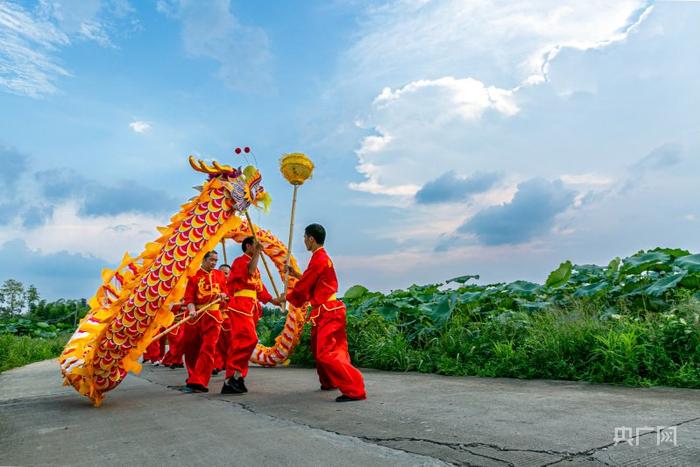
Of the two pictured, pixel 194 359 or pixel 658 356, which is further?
pixel 194 359

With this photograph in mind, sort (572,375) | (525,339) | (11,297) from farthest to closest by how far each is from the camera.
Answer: (11,297) → (525,339) → (572,375)

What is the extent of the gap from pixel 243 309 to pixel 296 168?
179 centimetres

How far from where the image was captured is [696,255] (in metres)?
7.36

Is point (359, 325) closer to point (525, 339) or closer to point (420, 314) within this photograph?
point (420, 314)

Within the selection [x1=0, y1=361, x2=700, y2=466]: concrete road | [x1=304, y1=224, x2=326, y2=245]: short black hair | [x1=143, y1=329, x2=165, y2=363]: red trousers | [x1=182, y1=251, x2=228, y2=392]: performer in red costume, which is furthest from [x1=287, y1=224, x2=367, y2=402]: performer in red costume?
[x1=143, y1=329, x2=165, y2=363]: red trousers

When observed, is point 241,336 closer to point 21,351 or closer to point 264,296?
point 264,296

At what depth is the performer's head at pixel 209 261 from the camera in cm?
751

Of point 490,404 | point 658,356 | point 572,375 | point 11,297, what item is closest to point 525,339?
point 572,375

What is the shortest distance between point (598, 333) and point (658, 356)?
0.69 metres

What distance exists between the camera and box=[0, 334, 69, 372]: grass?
1220 centimetres

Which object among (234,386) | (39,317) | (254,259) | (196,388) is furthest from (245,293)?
(39,317)

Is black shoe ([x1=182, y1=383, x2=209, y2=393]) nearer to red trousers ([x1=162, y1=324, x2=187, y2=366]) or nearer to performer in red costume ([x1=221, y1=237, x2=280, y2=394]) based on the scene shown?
performer in red costume ([x1=221, y1=237, x2=280, y2=394])

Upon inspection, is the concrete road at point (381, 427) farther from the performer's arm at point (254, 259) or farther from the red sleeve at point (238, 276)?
the performer's arm at point (254, 259)

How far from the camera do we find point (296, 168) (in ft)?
21.1
